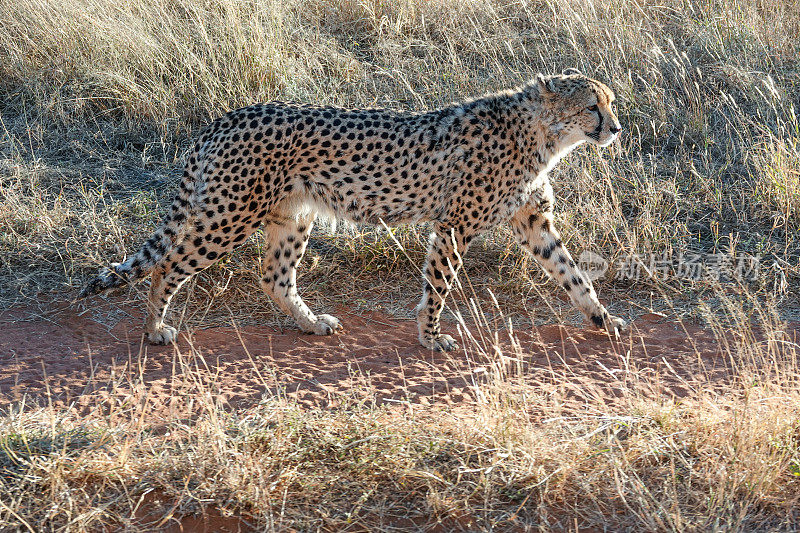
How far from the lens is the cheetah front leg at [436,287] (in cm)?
412

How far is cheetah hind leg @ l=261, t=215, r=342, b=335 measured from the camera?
4355 millimetres

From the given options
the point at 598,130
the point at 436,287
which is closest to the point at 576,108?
the point at 598,130

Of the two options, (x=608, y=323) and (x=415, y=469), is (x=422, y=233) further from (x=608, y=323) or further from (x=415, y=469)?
(x=415, y=469)

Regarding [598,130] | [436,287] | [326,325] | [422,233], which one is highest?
[598,130]

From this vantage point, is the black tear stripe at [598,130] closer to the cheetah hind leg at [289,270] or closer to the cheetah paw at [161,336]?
the cheetah hind leg at [289,270]

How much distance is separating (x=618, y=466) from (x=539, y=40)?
181 inches

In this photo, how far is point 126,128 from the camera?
6.07m

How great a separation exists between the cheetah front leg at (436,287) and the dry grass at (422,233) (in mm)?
262

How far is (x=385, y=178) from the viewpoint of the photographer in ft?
13.6

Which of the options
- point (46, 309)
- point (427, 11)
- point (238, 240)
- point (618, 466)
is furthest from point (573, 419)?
point (427, 11)

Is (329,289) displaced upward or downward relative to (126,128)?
downward

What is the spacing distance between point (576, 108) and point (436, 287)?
1.07 m

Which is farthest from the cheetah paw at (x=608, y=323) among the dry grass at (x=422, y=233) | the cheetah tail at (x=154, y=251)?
the cheetah tail at (x=154, y=251)

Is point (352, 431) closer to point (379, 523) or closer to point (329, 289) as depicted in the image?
point (379, 523)
